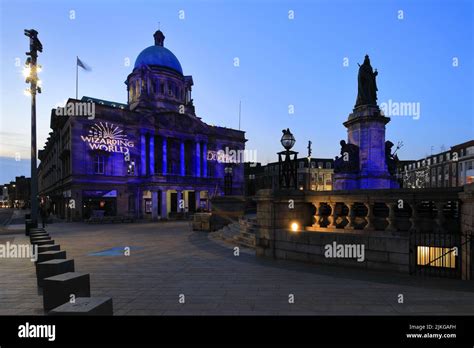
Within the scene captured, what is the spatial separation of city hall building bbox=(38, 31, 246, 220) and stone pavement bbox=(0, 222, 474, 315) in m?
21.7

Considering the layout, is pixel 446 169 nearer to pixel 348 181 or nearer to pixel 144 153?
pixel 348 181

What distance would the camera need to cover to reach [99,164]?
41906 millimetres

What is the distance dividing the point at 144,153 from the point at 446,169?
83.9 meters

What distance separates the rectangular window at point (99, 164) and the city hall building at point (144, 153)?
65 mm

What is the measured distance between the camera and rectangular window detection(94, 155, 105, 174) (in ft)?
136

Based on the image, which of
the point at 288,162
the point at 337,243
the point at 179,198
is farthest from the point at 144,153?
the point at 337,243

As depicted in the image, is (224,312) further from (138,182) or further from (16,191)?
(16,191)

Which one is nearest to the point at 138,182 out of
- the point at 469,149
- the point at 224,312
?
the point at 224,312

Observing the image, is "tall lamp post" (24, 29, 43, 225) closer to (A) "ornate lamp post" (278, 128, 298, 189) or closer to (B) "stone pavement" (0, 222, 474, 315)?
(B) "stone pavement" (0, 222, 474, 315)

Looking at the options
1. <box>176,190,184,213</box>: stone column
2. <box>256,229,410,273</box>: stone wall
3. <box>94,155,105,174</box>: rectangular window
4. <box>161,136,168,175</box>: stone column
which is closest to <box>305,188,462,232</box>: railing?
<box>256,229,410,273</box>: stone wall

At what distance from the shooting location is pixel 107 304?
4809 millimetres

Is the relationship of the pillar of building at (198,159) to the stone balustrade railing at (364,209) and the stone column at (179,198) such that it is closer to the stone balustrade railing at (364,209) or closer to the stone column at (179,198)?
the stone column at (179,198)

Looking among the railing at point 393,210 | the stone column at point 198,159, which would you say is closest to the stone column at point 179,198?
the stone column at point 198,159
